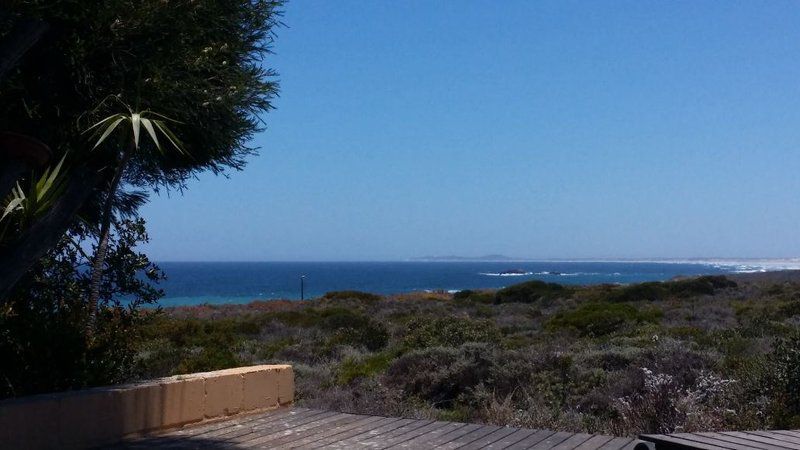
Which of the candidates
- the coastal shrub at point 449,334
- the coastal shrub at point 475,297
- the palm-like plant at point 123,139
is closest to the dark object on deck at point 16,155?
the palm-like plant at point 123,139

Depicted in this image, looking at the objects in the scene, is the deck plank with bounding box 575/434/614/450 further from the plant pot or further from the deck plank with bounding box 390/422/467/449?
the plant pot

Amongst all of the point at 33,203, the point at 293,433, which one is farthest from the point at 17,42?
the point at 293,433

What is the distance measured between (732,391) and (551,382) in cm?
287

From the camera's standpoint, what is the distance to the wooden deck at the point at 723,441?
15.6ft

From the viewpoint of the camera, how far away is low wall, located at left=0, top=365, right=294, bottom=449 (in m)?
5.60

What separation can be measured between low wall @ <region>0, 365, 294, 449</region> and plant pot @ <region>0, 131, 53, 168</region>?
5.69 ft

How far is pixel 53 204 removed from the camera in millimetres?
6602

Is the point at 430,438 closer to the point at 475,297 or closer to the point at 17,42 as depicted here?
the point at 17,42

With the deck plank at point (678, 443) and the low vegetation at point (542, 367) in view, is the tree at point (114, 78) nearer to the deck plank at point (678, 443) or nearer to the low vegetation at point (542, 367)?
the low vegetation at point (542, 367)

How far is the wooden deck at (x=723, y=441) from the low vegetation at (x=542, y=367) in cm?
305

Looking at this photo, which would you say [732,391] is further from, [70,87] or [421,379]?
[70,87]

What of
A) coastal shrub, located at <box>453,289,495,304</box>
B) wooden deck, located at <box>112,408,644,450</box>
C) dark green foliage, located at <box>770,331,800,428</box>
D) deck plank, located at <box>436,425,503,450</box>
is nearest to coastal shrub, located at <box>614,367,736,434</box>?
dark green foliage, located at <box>770,331,800,428</box>

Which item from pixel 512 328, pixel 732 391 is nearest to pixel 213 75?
pixel 732 391

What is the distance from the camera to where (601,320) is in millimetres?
20641
